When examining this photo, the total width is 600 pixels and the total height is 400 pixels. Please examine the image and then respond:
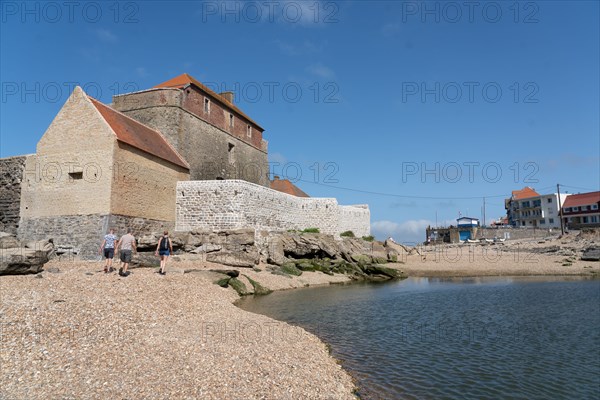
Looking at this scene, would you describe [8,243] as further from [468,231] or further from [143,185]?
[468,231]

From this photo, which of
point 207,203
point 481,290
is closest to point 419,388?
point 481,290

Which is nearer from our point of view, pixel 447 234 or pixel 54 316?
pixel 54 316

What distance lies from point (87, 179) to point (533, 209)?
289 feet

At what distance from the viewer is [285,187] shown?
47.3m

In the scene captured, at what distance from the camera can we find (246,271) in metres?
21.2

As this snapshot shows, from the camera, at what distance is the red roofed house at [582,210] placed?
69.7 metres

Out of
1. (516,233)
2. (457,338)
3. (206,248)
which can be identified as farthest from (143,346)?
(516,233)

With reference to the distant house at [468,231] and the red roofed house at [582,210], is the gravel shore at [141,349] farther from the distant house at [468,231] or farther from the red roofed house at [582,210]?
the red roofed house at [582,210]

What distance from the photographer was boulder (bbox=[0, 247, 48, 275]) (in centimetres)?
1196

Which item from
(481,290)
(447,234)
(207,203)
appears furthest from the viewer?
(447,234)

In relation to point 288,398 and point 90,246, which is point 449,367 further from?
point 90,246

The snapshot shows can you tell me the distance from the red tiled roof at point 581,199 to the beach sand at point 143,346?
8045cm

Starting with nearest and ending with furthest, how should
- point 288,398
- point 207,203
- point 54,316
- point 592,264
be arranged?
1. point 288,398
2. point 54,316
3. point 207,203
4. point 592,264

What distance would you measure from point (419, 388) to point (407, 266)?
2813cm
